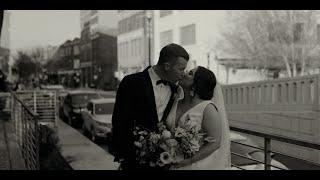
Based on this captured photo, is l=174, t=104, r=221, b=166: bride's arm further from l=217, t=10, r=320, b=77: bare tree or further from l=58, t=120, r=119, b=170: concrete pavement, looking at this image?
l=217, t=10, r=320, b=77: bare tree

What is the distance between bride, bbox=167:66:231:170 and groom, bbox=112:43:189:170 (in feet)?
0.18

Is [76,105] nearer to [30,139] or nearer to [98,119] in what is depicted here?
[98,119]

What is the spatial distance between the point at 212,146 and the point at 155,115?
1.04ft

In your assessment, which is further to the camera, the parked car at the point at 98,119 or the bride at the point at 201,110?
the parked car at the point at 98,119

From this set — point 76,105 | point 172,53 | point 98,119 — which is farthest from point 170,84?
point 76,105

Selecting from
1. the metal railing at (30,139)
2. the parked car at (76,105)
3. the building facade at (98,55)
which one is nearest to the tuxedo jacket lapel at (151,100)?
the metal railing at (30,139)

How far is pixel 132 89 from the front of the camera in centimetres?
247

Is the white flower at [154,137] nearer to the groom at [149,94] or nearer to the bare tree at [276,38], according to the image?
the groom at [149,94]

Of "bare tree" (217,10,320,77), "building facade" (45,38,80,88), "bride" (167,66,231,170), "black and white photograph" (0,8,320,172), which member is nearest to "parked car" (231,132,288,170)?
"black and white photograph" (0,8,320,172)

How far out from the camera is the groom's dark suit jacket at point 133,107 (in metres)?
2.45

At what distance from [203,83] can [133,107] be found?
1.18ft

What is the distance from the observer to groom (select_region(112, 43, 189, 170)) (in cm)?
245

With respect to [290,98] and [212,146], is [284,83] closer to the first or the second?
[290,98]
